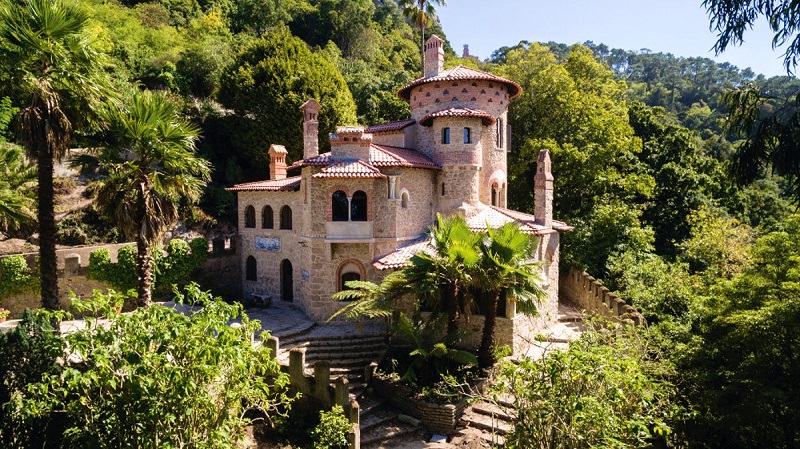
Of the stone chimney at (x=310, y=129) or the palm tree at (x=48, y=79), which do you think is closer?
the palm tree at (x=48, y=79)

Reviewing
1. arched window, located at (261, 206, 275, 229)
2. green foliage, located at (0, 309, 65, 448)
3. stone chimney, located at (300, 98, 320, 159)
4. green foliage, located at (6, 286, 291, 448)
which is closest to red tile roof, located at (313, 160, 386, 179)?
stone chimney, located at (300, 98, 320, 159)

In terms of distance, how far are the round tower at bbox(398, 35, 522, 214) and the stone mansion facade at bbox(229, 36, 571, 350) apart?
47mm

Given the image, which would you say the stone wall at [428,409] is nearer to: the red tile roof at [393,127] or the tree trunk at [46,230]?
the tree trunk at [46,230]

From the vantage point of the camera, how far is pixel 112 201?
14.1 meters

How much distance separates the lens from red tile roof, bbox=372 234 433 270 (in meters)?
17.8

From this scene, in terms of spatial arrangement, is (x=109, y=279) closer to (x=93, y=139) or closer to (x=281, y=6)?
(x=93, y=139)

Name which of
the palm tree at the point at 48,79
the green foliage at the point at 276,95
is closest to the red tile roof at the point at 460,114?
the green foliage at the point at 276,95

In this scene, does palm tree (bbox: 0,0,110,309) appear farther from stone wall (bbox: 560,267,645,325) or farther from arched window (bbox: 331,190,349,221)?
stone wall (bbox: 560,267,645,325)

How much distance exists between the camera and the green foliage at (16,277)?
18.7 metres

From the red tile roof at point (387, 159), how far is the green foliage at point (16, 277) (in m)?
11.6

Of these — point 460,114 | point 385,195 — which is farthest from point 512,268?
point 460,114

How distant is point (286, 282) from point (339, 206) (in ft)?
17.0

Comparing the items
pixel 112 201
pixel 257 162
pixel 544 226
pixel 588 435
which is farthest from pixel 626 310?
pixel 257 162

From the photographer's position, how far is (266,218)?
22.4 m
